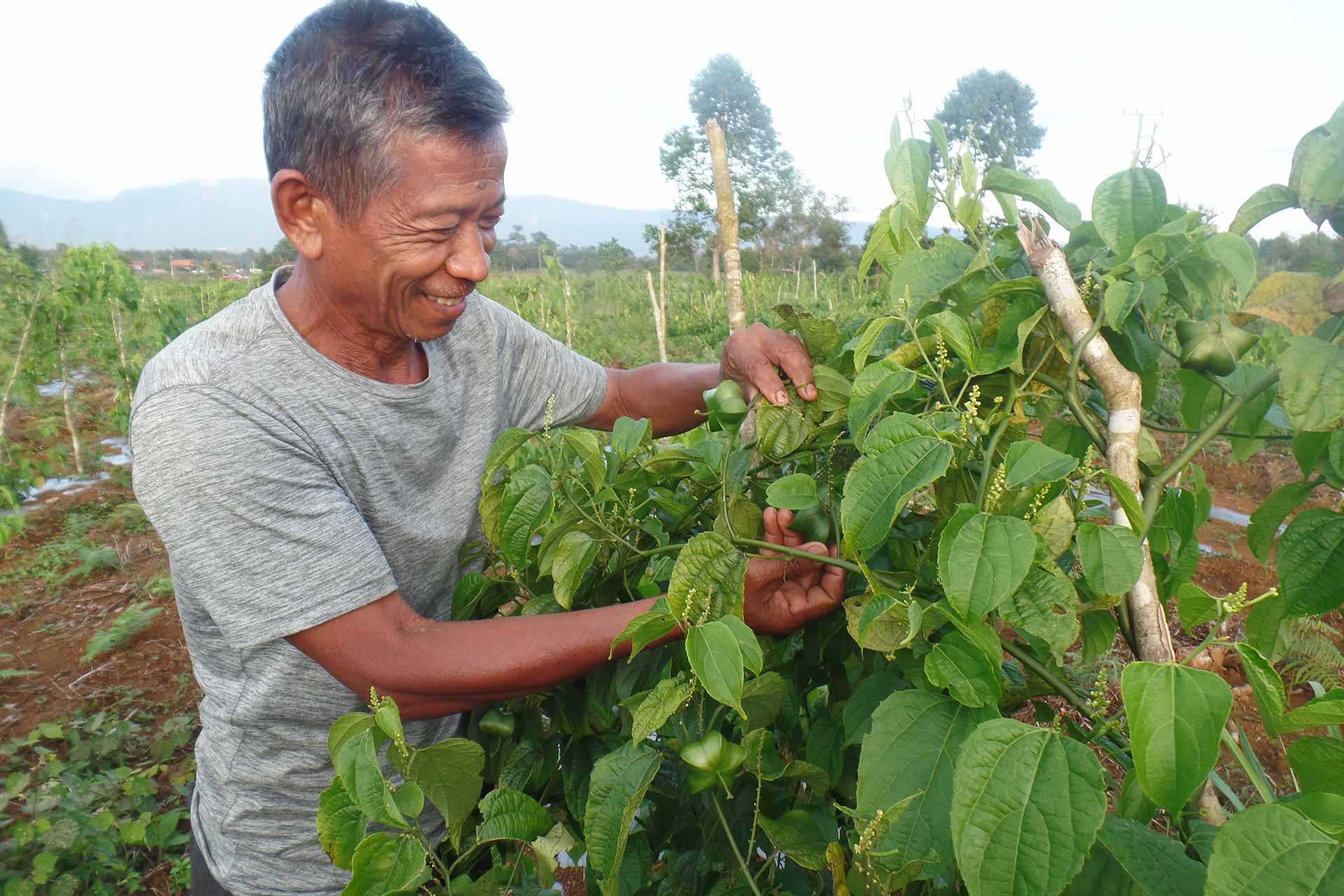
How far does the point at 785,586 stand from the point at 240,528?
2.24ft

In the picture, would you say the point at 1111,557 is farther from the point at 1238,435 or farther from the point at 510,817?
the point at 510,817

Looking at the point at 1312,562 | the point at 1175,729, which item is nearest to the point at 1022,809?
the point at 1175,729

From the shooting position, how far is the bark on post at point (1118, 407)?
0.72 metres

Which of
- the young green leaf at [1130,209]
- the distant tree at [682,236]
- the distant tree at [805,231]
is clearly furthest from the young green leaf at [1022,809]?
the distant tree at [805,231]

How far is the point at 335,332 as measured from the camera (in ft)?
4.23

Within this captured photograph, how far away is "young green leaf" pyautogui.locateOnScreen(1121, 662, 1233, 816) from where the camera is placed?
0.55m

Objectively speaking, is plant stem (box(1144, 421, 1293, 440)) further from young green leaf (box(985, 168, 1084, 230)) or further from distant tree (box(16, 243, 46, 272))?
distant tree (box(16, 243, 46, 272))

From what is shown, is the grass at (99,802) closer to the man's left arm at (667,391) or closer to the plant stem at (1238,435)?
the man's left arm at (667,391)

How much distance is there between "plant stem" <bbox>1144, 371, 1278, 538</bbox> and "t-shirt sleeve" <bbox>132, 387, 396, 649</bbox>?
2.87ft

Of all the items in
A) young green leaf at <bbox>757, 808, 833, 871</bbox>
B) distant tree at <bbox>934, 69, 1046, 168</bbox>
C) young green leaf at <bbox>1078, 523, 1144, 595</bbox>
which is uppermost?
distant tree at <bbox>934, 69, 1046, 168</bbox>

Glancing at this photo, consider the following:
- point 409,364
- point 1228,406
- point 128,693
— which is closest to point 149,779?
point 128,693

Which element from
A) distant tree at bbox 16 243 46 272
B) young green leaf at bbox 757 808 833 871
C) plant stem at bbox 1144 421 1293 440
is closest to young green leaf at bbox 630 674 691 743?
young green leaf at bbox 757 808 833 871

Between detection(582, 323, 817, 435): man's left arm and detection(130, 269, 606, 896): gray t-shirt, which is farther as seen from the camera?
detection(582, 323, 817, 435): man's left arm

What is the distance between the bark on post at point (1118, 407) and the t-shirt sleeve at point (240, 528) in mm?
850
